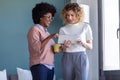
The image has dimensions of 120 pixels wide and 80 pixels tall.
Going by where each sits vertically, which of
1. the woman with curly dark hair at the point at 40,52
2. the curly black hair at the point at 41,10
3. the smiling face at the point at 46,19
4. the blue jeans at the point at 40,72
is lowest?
the blue jeans at the point at 40,72

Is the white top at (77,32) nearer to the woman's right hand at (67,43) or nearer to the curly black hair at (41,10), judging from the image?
the woman's right hand at (67,43)

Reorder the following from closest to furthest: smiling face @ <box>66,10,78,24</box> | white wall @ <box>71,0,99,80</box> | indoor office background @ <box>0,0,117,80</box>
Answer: smiling face @ <box>66,10,78,24</box> → white wall @ <box>71,0,99,80</box> → indoor office background @ <box>0,0,117,80</box>

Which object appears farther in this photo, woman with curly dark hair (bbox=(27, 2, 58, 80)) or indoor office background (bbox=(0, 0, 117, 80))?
indoor office background (bbox=(0, 0, 117, 80))

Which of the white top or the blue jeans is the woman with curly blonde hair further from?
the blue jeans

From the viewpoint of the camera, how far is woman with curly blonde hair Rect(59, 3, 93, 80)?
2.13m

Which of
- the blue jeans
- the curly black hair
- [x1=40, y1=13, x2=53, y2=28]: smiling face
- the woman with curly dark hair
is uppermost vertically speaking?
the curly black hair

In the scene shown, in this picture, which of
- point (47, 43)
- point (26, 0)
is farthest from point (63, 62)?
point (26, 0)

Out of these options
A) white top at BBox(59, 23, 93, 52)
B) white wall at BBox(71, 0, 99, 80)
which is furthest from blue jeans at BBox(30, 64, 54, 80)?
white wall at BBox(71, 0, 99, 80)

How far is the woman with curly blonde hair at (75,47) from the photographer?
2.13 metres

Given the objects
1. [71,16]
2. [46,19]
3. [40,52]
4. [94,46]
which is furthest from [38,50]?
[94,46]

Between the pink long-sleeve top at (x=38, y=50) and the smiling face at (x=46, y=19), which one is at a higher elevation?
the smiling face at (x=46, y=19)

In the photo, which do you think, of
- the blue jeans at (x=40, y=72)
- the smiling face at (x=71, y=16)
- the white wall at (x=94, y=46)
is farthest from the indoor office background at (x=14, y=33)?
the blue jeans at (x=40, y=72)

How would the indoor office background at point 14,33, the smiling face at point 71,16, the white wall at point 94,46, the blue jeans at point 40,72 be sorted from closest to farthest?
1. the blue jeans at point 40,72
2. the smiling face at point 71,16
3. the white wall at point 94,46
4. the indoor office background at point 14,33

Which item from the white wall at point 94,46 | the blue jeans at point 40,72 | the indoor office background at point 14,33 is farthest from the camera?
the indoor office background at point 14,33
